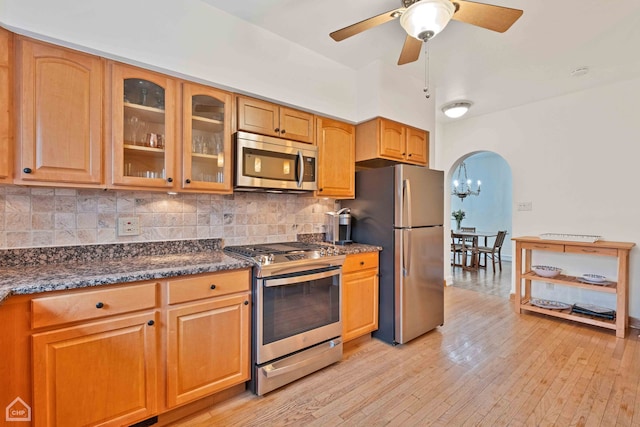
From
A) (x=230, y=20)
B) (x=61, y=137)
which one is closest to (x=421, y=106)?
(x=230, y=20)

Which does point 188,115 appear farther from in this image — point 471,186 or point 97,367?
A: point 471,186

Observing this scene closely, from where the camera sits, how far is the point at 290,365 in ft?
6.53

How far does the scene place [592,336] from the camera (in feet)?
9.21

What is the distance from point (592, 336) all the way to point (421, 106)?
2.84 m

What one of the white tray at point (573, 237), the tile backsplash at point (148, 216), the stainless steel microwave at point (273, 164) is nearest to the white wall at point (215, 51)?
the stainless steel microwave at point (273, 164)

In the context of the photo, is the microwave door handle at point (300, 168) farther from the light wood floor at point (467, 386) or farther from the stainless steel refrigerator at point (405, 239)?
the light wood floor at point (467, 386)

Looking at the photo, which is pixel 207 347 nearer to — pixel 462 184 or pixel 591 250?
pixel 591 250

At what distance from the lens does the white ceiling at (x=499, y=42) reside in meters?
1.98

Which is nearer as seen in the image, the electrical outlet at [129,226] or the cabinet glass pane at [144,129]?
the cabinet glass pane at [144,129]

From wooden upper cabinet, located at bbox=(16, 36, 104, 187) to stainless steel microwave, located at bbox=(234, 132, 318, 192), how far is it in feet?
2.73

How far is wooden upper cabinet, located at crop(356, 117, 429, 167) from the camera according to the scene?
2764 millimetres

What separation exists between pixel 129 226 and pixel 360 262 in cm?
177

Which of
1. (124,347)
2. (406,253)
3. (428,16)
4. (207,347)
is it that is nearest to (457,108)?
(406,253)

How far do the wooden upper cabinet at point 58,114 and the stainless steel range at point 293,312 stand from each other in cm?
108
